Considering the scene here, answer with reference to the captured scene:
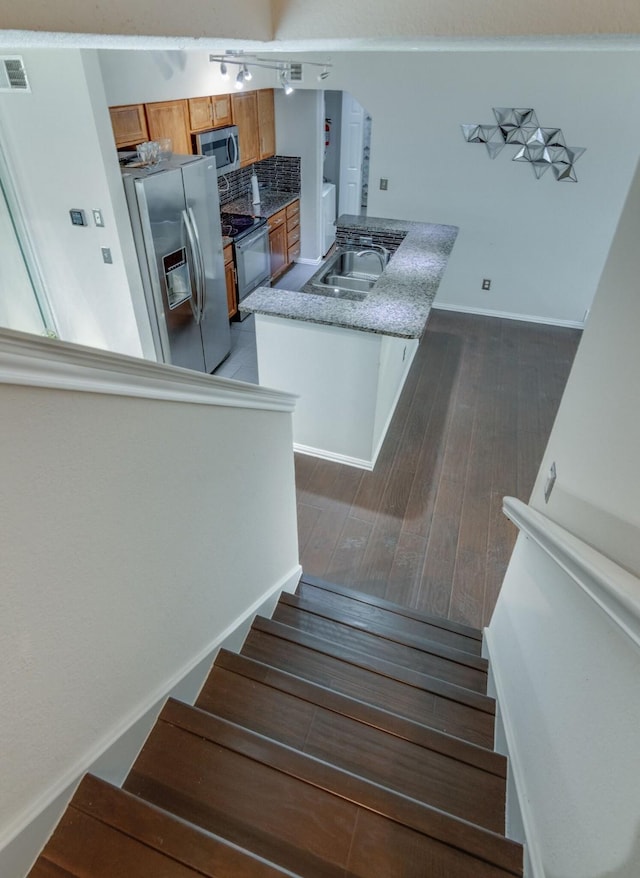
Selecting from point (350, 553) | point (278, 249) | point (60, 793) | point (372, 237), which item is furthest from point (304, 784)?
point (278, 249)

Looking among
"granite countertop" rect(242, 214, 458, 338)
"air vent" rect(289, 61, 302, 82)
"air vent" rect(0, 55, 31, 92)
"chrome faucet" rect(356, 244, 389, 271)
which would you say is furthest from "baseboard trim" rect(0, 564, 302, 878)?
"air vent" rect(289, 61, 302, 82)

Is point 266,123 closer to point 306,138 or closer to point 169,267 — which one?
point 306,138

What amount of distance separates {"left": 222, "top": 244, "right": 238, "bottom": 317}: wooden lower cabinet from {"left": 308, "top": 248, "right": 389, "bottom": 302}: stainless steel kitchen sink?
106 centimetres

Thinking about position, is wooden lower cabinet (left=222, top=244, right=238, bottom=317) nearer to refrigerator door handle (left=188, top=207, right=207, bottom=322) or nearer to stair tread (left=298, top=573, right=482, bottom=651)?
refrigerator door handle (left=188, top=207, right=207, bottom=322)

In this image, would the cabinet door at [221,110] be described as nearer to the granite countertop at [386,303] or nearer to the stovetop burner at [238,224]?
the stovetop burner at [238,224]

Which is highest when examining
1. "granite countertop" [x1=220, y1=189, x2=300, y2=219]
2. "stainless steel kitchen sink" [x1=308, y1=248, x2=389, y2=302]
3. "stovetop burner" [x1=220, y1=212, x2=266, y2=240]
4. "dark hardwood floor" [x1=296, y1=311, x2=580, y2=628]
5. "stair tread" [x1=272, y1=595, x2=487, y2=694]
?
"granite countertop" [x1=220, y1=189, x2=300, y2=219]

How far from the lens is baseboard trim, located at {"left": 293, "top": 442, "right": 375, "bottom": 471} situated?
3404 millimetres

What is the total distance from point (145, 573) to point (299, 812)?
0.68 m

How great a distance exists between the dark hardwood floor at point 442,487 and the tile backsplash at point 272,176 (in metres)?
2.94

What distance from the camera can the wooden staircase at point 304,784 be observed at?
97 centimetres

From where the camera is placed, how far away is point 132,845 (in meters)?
0.96

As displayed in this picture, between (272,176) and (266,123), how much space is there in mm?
647

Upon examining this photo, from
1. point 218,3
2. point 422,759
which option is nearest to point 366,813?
point 422,759

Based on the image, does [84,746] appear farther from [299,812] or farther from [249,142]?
[249,142]
